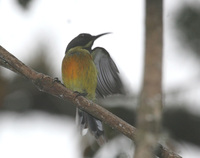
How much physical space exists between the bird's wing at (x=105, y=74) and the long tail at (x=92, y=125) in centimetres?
36

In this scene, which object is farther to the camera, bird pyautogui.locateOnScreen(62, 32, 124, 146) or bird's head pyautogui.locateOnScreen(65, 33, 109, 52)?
bird's head pyautogui.locateOnScreen(65, 33, 109, 52)

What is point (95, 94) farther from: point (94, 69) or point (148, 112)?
point (148, 112)

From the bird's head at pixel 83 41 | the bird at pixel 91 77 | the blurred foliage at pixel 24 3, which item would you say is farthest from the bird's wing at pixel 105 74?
the blurred foliage at pixel 24 3

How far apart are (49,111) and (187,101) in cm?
226

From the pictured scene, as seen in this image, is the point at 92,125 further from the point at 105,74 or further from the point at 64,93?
the point at 64,93

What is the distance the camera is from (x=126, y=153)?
3568 mm

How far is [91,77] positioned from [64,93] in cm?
160

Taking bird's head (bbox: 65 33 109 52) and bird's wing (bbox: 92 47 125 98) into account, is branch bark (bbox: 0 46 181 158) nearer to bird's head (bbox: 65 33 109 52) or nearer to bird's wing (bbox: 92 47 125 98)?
bird's wing (bbox: 92 47 125 98)

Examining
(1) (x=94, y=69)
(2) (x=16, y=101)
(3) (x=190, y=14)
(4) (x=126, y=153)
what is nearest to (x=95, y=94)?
(1) (x=94, y=69)

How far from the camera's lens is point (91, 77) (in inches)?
213

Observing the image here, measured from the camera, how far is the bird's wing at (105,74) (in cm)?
536

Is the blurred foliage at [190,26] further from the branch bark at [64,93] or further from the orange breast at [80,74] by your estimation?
the orange breast at [80,74]

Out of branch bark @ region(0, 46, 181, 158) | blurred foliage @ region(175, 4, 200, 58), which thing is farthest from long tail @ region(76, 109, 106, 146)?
blurred foliage @ region(175, 4, 200, 58)

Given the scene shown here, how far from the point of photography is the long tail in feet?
16.4
